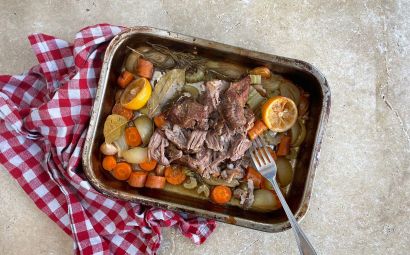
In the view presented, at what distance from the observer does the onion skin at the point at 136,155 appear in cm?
296

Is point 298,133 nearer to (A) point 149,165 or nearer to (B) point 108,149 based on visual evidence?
(A) point 149,165

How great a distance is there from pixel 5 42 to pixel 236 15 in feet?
5.77

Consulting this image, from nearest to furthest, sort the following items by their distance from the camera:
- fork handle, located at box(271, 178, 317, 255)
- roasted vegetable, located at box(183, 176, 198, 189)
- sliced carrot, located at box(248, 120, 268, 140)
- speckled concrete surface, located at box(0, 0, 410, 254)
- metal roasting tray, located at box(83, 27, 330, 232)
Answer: fork handle, located at box(271, 178, 317, 255), metal roasting tray, located at box(83, 27, 330, 232), sliced carrot, located at box(248, 120, 268, 140), roasted vegetable, located at box(183, 176, 198, 189), speckled concrete surface, located at box(0, 0, 410, 254)

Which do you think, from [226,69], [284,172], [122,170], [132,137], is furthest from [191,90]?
[284,172]

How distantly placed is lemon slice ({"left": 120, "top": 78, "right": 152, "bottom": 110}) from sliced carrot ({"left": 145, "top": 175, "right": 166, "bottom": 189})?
1.60 feet

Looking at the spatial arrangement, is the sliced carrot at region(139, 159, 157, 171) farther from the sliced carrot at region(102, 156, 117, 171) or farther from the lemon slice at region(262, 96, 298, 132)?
the lemon slice at region(262, 96, 298, 132)

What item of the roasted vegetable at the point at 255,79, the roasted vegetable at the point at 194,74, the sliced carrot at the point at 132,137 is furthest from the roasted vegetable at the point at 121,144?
the roasted vegetable at the point at 255,79

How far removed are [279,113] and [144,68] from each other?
98cm

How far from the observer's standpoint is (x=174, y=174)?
2.96 metres

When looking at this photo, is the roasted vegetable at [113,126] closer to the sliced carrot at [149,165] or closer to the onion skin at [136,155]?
the onion skin at [136,155]

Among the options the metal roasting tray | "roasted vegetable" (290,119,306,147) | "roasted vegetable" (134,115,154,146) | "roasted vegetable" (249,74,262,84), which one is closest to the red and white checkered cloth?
the metal roasting tray

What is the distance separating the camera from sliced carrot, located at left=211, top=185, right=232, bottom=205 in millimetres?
2949

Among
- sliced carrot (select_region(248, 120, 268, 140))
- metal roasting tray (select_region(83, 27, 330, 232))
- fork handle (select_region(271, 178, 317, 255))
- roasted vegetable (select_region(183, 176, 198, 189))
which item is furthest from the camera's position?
roasted vegetable (select_region(183, 176, 198, 189))

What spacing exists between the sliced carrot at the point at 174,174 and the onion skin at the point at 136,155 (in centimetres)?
17
